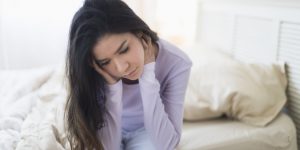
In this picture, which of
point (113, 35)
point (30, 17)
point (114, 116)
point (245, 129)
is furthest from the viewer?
point (30, 17)

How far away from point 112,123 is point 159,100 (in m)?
0.17

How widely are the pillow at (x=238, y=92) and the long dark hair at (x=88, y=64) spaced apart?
0.45 meters

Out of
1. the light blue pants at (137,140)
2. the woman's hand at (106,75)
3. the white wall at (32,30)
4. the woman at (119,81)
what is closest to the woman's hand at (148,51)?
the woman at (119,81)

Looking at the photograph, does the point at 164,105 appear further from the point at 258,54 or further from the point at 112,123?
the point at 258,54

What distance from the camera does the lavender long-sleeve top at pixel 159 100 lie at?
97 centimetres

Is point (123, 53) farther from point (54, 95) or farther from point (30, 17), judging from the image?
point (30, 17)

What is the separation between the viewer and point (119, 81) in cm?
97

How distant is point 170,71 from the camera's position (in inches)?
41.4

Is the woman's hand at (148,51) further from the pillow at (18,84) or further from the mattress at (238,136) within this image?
the pillow at (18,84)

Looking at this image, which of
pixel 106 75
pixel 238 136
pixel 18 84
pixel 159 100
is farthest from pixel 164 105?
pixel 18 84

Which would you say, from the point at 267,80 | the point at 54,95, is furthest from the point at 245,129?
the point at 54,95

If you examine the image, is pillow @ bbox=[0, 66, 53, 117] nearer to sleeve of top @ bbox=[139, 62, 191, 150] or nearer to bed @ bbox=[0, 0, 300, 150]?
bed @ bbox=[0, 0, 300, 150]

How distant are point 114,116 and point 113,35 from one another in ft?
0.93

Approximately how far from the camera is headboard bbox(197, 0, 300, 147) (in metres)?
1.39
